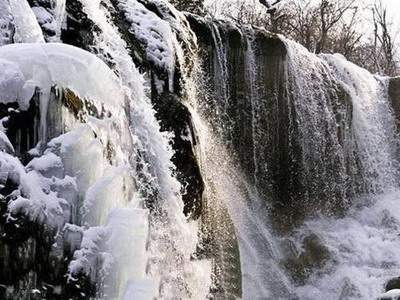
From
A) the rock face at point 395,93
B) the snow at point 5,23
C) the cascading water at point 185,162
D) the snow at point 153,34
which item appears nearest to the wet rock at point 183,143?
the cascading water at point 185,162

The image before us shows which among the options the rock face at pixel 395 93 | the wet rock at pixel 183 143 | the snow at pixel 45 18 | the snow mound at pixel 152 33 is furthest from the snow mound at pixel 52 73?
the rock face at pixel 395 93

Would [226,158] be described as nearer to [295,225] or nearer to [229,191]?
[229,191]

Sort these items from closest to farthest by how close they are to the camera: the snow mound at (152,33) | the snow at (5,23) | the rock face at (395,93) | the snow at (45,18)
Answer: the snow at (5,23)
the snow at (45,18)
the snow mound at (152,33)
the rock face at (395,93)

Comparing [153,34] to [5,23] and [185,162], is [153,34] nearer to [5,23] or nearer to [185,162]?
[185,162]

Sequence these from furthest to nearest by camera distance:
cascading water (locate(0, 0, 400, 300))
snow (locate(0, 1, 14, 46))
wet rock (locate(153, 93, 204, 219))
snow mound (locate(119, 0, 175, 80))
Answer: snow mound (locate(119, 0, 175, 80)), wet rock (locate(153, 93, 204, 219)), snow (locate(0, 1, 14, 46)), cascading water (locate(0, 0, 400, 300))

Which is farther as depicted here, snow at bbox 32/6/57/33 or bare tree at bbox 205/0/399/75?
bare tree at bbox 205/0/399/75

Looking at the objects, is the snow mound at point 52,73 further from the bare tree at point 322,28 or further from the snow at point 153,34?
the bare tree at point 322,28

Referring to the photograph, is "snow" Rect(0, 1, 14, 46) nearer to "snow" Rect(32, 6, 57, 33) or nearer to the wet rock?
"snow" Rect(32, 6, 57, 33)

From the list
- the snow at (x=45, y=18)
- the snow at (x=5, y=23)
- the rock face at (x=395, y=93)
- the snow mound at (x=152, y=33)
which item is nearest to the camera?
the snow at (x=5, y=23)

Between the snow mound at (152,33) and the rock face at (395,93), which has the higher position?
the snow mound at (152,33)

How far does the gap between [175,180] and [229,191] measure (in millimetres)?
3151

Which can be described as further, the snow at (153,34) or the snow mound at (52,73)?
the snow at (153,34)

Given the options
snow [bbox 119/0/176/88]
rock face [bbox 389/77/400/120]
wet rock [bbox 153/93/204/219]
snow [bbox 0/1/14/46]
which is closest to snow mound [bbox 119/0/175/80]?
snow [bbox 119/0/176/88]

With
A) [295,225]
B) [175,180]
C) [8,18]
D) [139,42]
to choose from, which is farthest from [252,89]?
[8,18]
